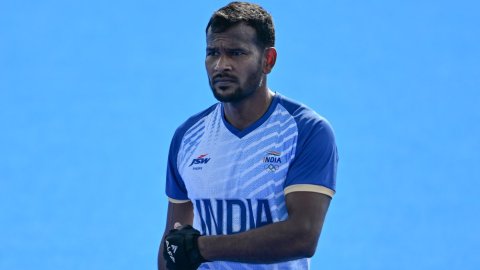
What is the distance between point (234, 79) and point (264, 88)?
153 millimetres

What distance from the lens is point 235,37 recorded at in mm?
2393

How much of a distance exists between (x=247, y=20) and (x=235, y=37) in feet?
0.22

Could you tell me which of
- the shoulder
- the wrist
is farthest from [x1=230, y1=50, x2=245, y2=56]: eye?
the wrist

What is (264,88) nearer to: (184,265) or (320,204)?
(320,204)

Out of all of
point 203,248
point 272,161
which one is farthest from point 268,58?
point 203,248

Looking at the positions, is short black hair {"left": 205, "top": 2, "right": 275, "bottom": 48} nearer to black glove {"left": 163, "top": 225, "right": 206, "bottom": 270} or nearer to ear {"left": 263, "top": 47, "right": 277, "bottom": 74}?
ear {"left": 263, "top": 47, "right": 277, "bottom": 74}

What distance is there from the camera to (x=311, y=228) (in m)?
2.24

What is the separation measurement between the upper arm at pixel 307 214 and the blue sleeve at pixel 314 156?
41 mm

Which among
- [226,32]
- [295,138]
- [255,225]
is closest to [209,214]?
[255,225]

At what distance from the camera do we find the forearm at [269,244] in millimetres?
2227

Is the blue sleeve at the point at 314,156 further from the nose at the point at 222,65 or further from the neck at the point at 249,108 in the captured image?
the nose at the point at 222,65

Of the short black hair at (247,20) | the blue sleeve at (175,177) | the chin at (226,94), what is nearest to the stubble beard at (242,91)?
the chin at (226,94)

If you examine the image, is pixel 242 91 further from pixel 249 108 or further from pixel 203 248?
pixel 203 248

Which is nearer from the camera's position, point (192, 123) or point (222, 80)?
point (222, 80)
